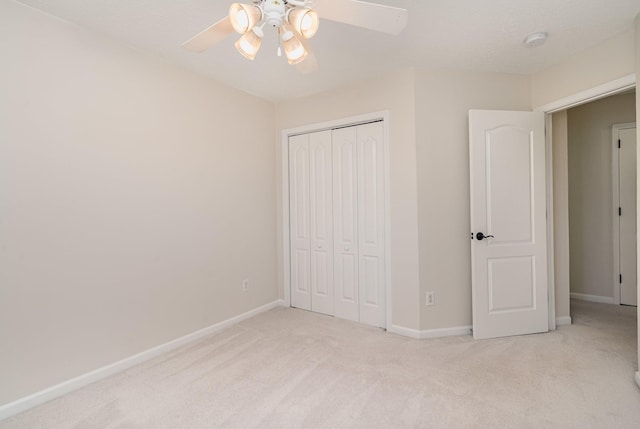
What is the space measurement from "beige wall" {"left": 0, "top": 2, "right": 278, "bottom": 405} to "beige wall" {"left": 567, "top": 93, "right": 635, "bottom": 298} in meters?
4.00

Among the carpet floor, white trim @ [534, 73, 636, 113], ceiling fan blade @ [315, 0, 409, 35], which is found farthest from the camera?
white trim @ [534, 73, 636, 113]

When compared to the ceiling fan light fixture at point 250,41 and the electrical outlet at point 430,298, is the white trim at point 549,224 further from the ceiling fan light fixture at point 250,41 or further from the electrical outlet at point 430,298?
the ceiling fan light fixture at point 250,41

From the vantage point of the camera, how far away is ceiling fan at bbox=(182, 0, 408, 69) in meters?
1.26

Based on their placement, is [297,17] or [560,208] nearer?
[297,17]

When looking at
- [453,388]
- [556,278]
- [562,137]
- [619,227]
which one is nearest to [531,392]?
[453,388]

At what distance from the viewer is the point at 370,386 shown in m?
1.97

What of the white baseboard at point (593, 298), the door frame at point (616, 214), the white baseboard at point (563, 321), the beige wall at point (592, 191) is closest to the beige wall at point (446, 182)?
the white baseboard at point (563, 321)

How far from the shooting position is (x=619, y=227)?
136 inches

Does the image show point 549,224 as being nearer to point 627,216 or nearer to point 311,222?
point 627,216

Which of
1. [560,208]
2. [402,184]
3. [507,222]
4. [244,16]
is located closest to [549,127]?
[560,208]

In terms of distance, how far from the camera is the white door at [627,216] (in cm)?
338

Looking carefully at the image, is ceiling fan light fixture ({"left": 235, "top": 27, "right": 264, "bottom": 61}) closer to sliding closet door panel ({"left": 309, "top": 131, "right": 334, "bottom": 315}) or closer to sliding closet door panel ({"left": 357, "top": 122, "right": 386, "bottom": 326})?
sliding closet door panel ({"left": 357, "top": 122, "right": 386, "bottom": 326})

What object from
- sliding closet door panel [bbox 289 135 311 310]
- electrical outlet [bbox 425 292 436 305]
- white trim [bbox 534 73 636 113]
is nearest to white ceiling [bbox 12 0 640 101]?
white trim [bbox 534 73 636 113]

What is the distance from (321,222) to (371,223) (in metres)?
0.59
